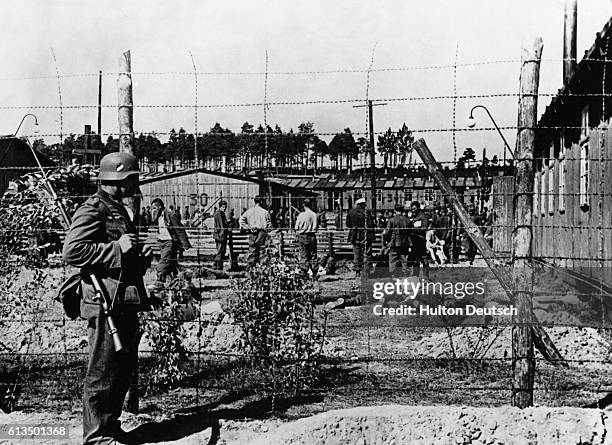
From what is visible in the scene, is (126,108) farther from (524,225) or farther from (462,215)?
(524,225)

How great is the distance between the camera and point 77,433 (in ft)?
20.1

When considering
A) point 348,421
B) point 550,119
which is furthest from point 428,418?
point 550,119

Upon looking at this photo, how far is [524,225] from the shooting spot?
6324 mm

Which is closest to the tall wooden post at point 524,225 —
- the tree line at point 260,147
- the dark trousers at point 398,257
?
the tree line at point 260,147

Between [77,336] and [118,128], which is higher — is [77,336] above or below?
below

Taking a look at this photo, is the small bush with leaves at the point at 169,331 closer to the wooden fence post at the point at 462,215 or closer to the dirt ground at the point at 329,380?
the dirt ground at the point at 329,380

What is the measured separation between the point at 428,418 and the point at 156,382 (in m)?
2.66

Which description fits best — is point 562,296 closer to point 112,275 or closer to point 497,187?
point 112,275

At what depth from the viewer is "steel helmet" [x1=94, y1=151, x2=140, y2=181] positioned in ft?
18.4

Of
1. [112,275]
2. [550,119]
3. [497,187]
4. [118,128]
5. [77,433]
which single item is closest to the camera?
[112,275]

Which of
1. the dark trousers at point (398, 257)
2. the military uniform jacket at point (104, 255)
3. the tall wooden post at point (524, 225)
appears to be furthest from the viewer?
the dark trousers at point (398, 257)

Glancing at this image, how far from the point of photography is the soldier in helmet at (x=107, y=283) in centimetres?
535

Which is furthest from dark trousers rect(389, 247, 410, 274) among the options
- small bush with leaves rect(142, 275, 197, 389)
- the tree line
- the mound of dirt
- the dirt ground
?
the mound of dirt

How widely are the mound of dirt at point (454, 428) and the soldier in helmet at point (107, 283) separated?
3.56 feet
